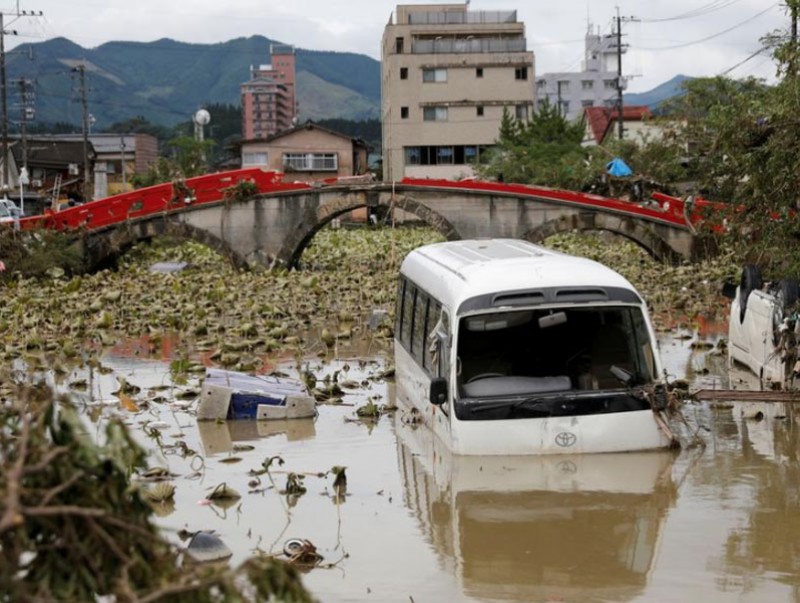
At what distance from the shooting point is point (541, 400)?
11398 mm

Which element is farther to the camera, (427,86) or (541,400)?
(427,86)

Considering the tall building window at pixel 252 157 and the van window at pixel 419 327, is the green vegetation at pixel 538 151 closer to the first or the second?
the tall building window at pixel 252 157

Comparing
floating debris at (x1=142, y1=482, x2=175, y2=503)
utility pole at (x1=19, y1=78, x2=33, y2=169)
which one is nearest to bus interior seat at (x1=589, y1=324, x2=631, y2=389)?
floating debris at (x1=142, y1=482, x2=175, y2=503)

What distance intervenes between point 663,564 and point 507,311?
3.32 m

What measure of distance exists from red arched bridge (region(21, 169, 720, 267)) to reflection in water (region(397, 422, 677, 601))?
2472 cm

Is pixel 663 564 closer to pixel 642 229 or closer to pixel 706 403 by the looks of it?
pixel 706 403

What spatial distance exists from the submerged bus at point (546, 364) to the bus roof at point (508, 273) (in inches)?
0.6

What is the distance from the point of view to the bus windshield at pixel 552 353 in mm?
11664

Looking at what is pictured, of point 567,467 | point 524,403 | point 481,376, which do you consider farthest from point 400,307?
point 567,467

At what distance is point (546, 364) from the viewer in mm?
12070

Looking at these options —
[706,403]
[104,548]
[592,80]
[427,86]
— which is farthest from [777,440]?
[592,80]

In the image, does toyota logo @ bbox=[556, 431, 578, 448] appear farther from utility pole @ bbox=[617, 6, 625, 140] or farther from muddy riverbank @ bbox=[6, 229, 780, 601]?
utility pole @ bbox=[617, 6, 625, 140]

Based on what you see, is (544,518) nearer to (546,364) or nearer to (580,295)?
(546,364)

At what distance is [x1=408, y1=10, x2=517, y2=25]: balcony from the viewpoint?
79.5 meters
